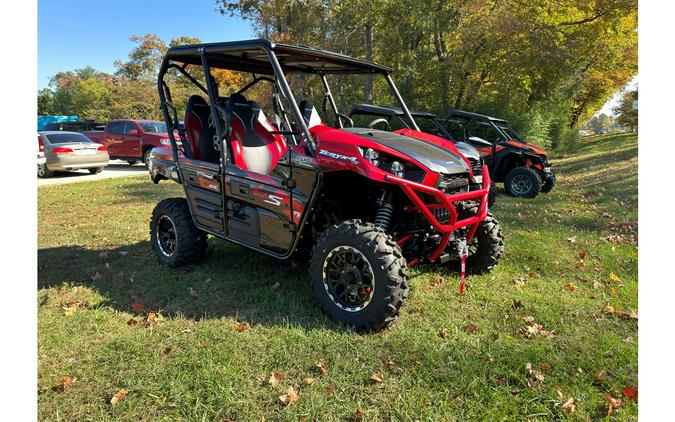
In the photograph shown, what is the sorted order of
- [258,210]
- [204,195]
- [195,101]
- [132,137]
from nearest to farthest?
[258,210] → [204,195] → [195,101] → [132,137]

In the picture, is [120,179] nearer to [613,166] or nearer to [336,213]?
[336,213]

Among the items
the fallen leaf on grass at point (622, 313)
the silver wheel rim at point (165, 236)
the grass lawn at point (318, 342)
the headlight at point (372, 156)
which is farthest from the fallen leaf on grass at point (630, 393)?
the silver wheel rim at point (165, 236)

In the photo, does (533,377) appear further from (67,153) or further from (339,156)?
(67,153)

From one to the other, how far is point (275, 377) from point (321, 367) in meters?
0.31

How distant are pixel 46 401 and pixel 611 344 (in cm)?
385

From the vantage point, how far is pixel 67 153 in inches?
547

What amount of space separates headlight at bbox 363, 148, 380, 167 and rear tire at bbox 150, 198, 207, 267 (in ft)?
7.90

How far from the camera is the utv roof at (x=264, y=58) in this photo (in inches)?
157

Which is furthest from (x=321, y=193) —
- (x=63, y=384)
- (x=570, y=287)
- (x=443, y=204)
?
(x=570, y=287)

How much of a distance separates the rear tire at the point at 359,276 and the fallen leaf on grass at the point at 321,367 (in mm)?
513

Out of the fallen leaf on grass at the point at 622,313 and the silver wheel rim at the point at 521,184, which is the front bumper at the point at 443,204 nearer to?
the fallen leaf on grass at the point at 622,313

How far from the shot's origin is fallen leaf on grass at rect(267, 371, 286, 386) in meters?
2.93

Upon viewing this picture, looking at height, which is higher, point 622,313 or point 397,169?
point 397,169

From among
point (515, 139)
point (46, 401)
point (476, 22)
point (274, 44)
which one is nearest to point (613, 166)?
point (515, 139)
